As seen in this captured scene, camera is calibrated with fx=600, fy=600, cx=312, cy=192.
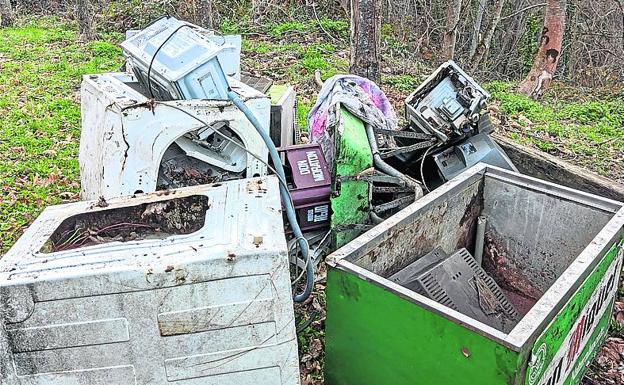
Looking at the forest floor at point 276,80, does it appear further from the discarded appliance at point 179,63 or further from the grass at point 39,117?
the discarded appliance at point 179,63

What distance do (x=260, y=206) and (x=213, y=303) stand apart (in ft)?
1.80

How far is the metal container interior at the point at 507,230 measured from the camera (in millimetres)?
2801

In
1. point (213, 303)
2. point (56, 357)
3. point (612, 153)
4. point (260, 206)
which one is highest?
point (260, 206)

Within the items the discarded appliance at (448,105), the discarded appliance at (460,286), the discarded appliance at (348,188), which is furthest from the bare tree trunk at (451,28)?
the discarded appliance at (460,286)

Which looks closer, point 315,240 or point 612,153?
point 315,240

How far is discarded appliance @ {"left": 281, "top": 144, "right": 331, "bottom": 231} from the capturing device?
3650mm

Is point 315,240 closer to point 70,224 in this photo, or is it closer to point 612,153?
point 70,224

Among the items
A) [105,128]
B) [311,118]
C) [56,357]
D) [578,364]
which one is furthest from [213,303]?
[311,118]

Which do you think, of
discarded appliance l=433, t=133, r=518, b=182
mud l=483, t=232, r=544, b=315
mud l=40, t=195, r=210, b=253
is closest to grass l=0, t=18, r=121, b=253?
mud l=40, t=195, r=210, b=253

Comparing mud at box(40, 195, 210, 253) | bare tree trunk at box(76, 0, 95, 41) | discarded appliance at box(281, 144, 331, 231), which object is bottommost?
discarded appliance at box(281, 144, 331, 231)

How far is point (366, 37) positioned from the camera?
6.02 m

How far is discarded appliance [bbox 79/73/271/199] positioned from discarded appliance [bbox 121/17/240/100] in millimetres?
127

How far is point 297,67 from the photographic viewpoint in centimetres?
827

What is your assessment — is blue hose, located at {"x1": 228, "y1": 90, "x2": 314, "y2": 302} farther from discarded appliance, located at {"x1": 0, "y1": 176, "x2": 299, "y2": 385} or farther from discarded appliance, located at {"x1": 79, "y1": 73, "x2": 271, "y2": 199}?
discarded appliance, located at {"x1": 0, "y1": 176, "x2": 299, "y2": 385}
